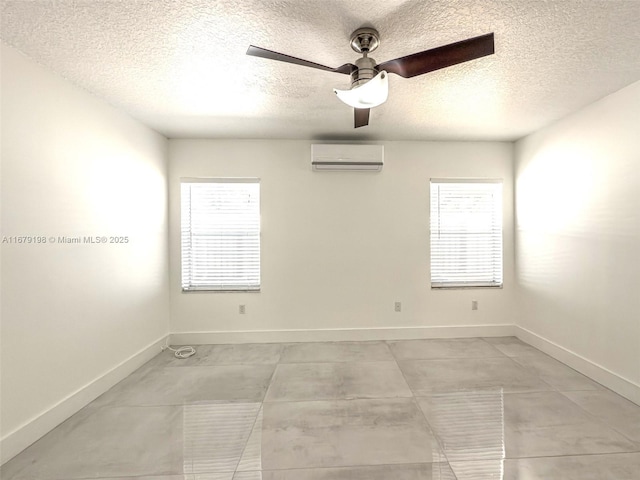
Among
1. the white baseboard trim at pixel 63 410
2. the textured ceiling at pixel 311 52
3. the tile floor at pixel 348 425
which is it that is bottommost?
the tile floor at pixel 348 425

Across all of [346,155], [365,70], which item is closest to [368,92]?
[365,70]

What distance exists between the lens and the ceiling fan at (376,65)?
1428mm

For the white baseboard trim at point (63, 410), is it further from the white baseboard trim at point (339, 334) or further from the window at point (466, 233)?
the window at point (466, 233)

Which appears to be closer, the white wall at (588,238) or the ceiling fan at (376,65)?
the ceiling fan at (376,65)

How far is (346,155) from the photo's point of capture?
3387 mm

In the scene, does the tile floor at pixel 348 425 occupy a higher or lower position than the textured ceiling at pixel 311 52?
lower

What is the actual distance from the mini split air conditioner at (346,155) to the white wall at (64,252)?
6.08 ft

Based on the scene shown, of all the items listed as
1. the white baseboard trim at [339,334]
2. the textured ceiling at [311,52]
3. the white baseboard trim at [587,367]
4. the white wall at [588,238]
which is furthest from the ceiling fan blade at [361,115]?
the white baseboard trim at [587,367]

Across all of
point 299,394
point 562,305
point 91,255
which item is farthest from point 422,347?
point 91,255

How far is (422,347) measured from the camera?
338 centimetres

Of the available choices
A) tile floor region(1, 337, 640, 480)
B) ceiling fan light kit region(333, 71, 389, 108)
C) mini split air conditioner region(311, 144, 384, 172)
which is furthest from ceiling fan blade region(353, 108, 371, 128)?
tile floor region(1, 337, 640, 480)

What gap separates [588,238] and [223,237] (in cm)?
371

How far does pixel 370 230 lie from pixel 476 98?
1.72m

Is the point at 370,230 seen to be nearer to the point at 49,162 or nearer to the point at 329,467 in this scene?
the point at 329,467
